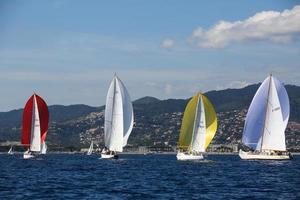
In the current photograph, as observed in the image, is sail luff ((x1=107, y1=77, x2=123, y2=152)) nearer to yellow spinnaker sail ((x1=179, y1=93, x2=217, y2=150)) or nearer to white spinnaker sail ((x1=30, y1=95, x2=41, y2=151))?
yellow spinnaker sail ((x1=179, y1=93, x2=217, y2=150))

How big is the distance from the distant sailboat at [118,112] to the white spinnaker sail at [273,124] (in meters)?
20.2

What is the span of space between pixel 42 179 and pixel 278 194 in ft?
72.0

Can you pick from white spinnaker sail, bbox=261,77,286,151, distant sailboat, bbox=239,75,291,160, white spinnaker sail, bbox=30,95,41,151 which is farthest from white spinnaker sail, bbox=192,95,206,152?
white spinnaker sail, bbox=30,95,41,151

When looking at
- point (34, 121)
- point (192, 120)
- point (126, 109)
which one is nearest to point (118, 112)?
point (126, 109)

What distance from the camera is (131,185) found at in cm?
5256

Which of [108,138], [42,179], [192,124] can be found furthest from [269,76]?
[42,179]

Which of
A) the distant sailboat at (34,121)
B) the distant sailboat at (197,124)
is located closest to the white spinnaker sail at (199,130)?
the distant sailboat at (197,124)

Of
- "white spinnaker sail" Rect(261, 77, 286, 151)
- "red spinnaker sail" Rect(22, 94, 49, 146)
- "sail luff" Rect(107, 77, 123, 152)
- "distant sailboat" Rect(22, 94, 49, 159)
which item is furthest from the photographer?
"red spinnaker sail" Rect(22, 94, 49, 146)

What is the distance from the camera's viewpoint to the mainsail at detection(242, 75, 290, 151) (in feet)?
338

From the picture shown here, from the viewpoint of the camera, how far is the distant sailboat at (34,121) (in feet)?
356

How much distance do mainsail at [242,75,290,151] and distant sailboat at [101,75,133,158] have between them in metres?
18.5

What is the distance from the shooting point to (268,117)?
104 metres

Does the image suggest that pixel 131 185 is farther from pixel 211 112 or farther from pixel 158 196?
pixel 211 112

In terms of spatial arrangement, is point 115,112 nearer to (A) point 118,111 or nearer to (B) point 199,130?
(A) point 118,111
